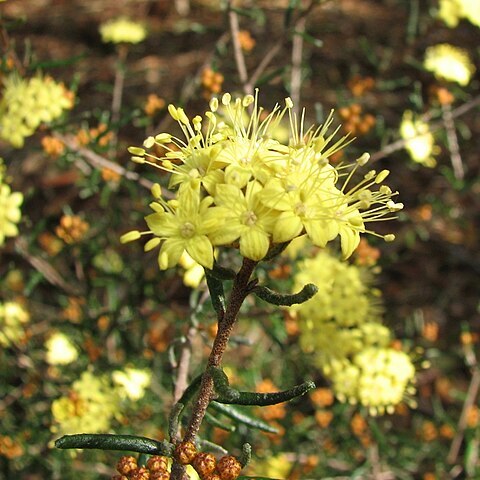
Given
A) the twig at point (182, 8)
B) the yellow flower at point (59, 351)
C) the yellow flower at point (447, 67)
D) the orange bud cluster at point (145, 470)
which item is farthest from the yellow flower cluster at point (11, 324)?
the twig at point (182, 8)

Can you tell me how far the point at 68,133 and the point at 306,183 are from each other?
2103mm

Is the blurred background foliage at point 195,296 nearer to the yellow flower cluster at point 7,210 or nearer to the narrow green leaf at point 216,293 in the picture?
the yellow flower cluster at point 7,210

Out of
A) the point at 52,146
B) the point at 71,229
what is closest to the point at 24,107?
the point at 52,146

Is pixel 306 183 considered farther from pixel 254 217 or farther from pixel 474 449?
pixel 474 449

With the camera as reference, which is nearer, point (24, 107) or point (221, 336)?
point (221, 336)

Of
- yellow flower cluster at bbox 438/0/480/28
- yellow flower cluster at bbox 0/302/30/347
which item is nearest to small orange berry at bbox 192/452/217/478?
yellow flower cluster at bbox 0/302/30/347

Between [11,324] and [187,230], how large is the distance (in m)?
2.53

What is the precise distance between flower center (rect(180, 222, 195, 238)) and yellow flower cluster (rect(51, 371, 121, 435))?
1.74 metres

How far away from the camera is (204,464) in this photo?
1.70 m

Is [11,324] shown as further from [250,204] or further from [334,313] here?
[250,204]

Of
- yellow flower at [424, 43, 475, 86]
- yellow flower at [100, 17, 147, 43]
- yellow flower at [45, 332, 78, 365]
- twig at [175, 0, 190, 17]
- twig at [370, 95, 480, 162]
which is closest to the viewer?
twig at [370, 95, 480, 162]

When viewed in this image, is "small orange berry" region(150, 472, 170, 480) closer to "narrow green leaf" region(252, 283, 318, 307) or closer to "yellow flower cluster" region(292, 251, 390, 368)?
"narrow green leaf" region(252, 283, 318, 307)

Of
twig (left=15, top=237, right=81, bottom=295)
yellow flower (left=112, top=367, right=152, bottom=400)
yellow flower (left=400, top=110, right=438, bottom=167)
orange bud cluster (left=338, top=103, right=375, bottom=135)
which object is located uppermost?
yellow flower (left=400, top=110, right=438, bottom=167)

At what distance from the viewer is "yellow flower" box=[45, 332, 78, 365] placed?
161 inches
